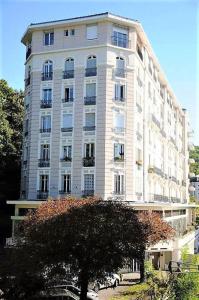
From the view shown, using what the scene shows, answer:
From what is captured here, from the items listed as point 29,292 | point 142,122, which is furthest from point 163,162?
point 29,292

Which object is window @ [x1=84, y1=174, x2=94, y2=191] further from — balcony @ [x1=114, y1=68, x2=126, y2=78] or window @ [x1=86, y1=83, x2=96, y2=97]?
balcony @ [x1=114, y1=68, x2=126, y2=78]

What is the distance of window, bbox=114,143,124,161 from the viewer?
32.9 metres

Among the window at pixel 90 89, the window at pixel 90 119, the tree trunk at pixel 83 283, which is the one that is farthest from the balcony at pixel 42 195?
the tree trunk at pixel 83 283

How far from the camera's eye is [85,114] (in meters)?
33.5

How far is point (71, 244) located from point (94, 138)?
1542 centimetres

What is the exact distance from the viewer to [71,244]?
59.9 ft

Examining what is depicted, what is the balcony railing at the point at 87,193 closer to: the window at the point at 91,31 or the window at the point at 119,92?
the window at the point at 119,92

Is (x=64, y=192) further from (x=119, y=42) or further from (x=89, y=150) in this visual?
(x=119, y=42)

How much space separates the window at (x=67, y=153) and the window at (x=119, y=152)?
3.39 metres

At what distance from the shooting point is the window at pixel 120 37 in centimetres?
3366

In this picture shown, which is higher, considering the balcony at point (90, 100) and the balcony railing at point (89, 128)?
the balcony at point (90, 100)

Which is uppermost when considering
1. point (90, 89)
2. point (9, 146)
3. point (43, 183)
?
point (90, 89)

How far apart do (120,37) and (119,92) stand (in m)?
4.18

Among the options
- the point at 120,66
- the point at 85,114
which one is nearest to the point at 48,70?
the point at 85,114
